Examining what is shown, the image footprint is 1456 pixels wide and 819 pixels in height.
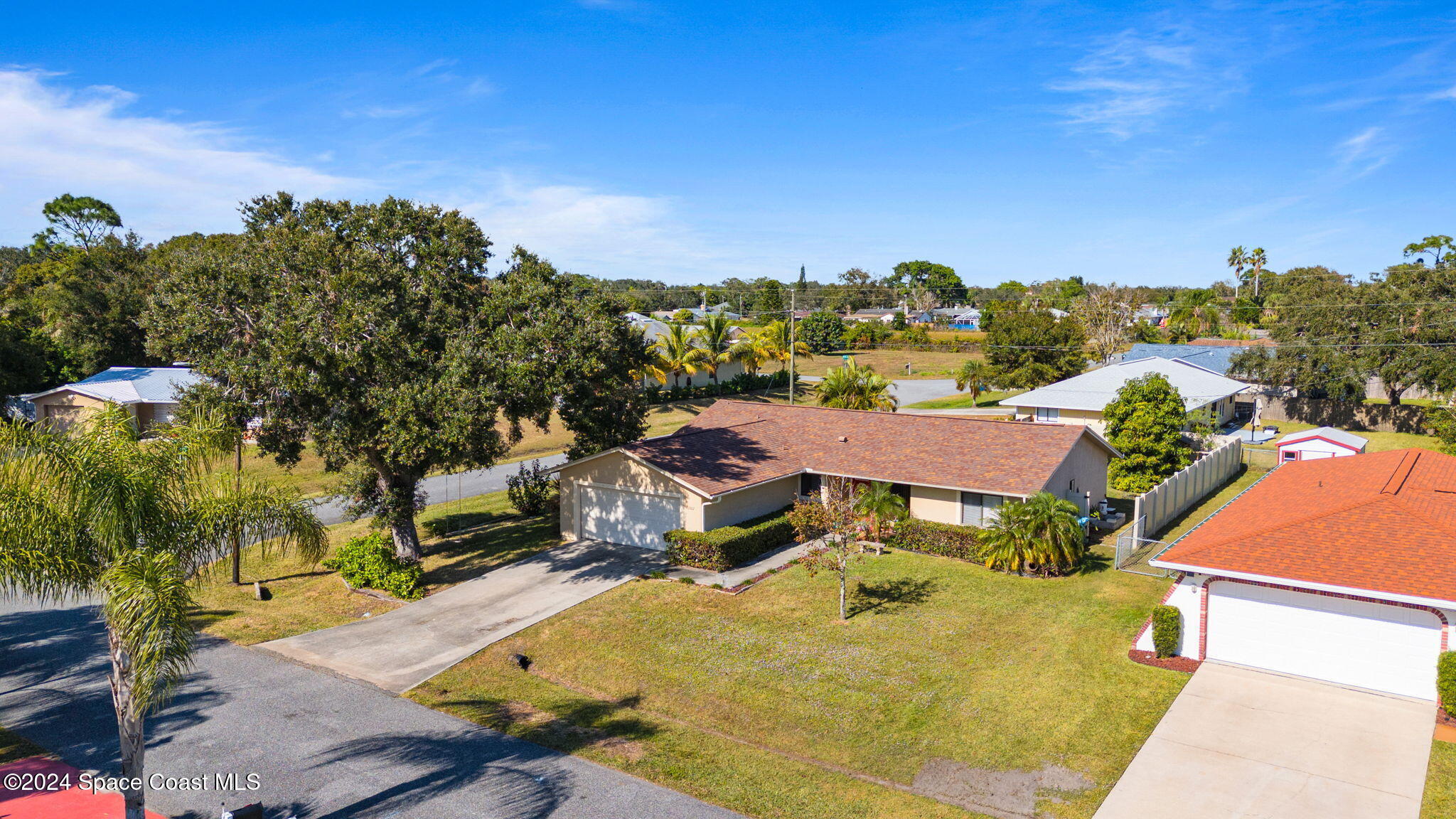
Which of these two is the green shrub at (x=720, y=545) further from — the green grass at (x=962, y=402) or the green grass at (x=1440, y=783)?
the green grass at (x=962, y=402)

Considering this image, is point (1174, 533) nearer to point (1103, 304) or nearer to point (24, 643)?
point (24, 643)

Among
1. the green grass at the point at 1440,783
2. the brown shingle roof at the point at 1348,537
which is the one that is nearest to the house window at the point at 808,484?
the brown shingle roof at the point at 1348,537

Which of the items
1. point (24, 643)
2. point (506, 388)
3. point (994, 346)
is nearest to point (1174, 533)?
point (506, 388)

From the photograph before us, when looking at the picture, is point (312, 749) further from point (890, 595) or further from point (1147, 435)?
point (1147, 435)

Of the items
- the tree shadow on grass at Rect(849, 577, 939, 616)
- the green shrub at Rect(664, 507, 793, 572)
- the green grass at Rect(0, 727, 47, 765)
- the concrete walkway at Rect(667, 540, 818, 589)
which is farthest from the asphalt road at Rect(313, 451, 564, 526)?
the tree shadow on grass at Rect(849, 577, 939, 616)

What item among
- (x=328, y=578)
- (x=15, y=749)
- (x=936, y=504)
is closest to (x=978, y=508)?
(x=936, y=504)
